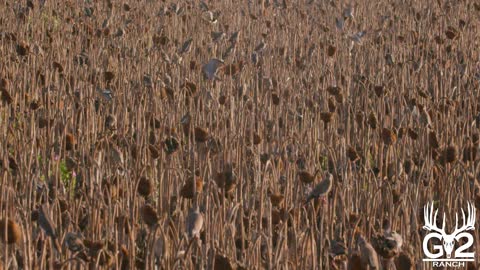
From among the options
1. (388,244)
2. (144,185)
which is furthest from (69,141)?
(388,244)

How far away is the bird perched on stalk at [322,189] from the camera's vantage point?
91.5 inches

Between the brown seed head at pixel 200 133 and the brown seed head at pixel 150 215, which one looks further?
the brown seed head at pixel 200 133

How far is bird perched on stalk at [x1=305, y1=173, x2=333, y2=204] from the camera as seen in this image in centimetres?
232

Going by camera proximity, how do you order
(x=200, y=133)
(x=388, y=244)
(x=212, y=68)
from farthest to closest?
(x=212, y=68), (x=200, y=133), (x=388, y=244)

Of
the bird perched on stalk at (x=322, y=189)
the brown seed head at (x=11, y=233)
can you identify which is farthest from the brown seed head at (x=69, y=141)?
the brown seed head at (x=11, y=233)

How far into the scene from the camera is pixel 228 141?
3125mm

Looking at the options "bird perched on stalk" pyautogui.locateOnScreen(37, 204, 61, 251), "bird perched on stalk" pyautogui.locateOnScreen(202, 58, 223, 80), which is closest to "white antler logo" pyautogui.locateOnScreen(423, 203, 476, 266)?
"bird perched on stalk" pyautogui.locateOnScreen(37, 204, 61, 251)

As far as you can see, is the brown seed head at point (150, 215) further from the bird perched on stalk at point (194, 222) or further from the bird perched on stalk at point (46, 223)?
the bird perched on stalk at point (46, 223)

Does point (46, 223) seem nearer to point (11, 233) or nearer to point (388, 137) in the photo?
point (11, 233)

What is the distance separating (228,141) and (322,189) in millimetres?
816

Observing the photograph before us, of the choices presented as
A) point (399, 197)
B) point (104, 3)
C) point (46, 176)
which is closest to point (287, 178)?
point (399, 197)

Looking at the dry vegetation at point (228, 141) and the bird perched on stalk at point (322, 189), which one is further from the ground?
the bird perched on stalk at point (322, 189)

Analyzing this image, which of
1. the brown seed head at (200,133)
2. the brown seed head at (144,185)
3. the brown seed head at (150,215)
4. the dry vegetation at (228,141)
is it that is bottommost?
the dry vegetation at (228,141)

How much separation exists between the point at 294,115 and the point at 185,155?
663 mm
